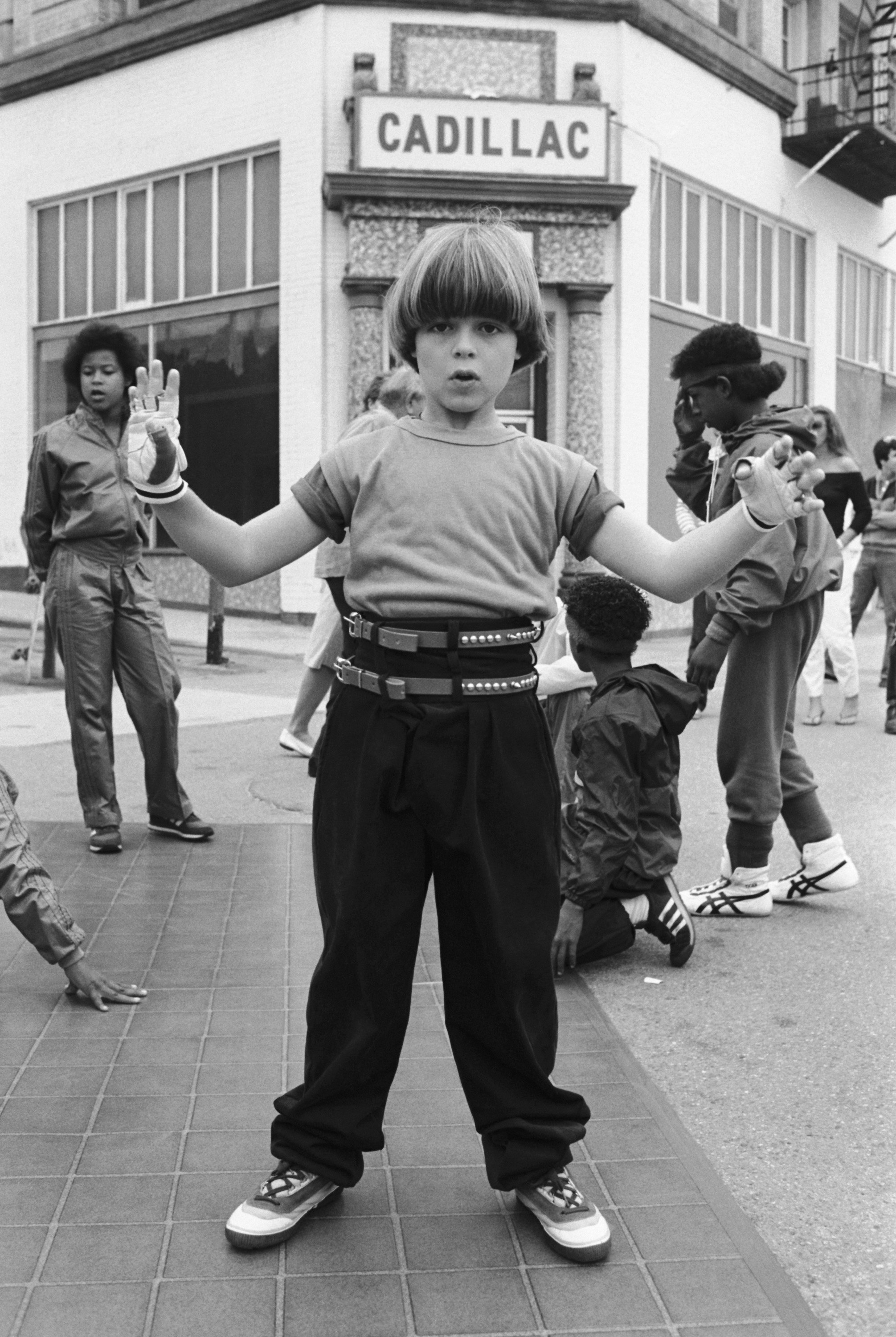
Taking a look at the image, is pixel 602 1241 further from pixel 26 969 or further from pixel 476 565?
pixel 26 969

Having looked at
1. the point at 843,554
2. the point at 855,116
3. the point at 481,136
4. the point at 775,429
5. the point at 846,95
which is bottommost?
the point at 843,554

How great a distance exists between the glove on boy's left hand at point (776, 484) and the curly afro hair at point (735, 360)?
2.40 metres

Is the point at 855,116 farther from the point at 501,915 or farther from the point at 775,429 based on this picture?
the point at 501,915

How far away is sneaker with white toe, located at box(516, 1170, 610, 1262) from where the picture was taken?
263 cm

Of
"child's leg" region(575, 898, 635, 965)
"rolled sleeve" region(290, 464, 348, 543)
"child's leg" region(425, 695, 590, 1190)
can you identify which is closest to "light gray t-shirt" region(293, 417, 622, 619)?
"rolled sleeve" region(290, 464, 348, 543)

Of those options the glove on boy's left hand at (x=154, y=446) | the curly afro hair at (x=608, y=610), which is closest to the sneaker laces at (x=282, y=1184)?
the glove on boy's left hand at (x=154, y=446)

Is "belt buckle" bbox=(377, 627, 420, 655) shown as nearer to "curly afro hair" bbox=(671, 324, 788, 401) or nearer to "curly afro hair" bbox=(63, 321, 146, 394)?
"curly afro hair" bbox=(671, 324, 788, 401)

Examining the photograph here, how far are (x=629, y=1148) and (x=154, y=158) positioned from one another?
17.2 meters

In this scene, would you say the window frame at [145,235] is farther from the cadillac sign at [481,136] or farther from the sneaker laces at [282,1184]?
the sneaker laces at [282,1184]

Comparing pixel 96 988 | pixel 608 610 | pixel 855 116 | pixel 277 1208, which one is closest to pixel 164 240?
pixel 855 116

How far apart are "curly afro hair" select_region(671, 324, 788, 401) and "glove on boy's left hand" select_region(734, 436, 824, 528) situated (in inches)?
94.4

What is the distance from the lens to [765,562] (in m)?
4.70

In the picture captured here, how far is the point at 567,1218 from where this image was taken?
2676mm

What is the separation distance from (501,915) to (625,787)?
1.69 m
